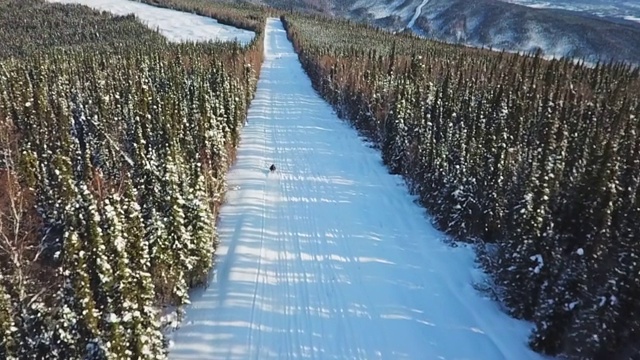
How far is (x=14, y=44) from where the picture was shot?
95.6 m

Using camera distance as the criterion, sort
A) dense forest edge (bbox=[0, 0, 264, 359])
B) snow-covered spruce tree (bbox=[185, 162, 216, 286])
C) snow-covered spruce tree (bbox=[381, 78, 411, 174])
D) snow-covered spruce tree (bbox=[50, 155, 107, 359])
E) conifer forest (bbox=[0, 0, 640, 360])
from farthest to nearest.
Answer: snow-covered spruce tree (bbox=[381, 78, 411, 174])
snow-covered spruce tree (bbox=[185, 162, 216, 286])
conifer forest (bbox=[0, 0, 640, 360])
dense forest edge (bbox=[0, 0, 264, 359])
snow-covered spruce tree (bbox=[50, 155, 107, 359])

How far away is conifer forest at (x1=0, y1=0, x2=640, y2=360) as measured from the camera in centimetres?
1238

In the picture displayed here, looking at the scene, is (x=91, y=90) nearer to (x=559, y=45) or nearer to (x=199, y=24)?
(x=199, y=24)

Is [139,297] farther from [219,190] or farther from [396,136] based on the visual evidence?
[396,136]

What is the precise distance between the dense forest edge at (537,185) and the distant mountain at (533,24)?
70.8 m

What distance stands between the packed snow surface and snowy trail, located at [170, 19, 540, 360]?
75.1 m

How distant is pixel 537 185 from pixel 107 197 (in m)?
15.8

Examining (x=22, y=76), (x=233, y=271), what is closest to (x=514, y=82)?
(x=233, y=271)

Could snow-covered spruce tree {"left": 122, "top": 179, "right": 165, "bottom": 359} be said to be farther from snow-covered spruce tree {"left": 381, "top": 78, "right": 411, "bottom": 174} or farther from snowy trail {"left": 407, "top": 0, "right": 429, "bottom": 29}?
snowy trail {"left": 407, "top": 0, "right": 429, "bottom": 29}

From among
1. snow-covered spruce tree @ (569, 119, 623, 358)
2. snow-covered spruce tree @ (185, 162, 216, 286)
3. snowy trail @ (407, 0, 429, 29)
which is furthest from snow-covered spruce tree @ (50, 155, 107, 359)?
snowy trail @ (407, 0, 429, 29)

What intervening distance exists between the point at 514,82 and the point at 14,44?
9960 centimetres

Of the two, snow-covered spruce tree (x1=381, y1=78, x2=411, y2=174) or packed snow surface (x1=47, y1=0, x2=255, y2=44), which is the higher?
packed snow surface (x1=47, y1=0, x2=255, y2=44)

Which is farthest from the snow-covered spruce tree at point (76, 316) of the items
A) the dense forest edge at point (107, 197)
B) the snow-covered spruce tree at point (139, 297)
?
the snow-covered spruce tree at point (139, 297)

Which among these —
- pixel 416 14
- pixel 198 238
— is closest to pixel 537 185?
pixel 198 238
